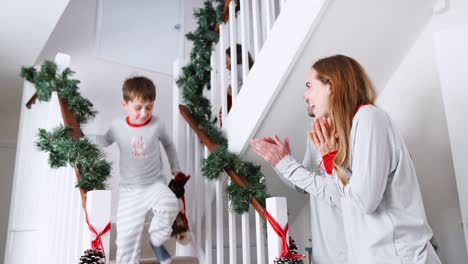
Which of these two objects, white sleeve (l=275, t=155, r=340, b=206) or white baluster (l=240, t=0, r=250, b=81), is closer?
white sleeve (l=275, t=155, r=340, b=206)

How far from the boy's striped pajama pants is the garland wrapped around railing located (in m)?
0.33

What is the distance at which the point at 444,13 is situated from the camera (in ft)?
7.29

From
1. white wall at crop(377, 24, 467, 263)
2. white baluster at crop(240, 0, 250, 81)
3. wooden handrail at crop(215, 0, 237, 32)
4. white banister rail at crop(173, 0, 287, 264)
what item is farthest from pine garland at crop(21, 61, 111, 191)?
white wall at crop(377, 24, 467, 263)

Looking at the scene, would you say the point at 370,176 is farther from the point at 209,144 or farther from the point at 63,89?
the point at 63,89

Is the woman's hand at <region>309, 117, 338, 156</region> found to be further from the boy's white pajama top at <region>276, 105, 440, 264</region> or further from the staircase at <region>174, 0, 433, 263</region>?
the staircase at <region>174, 0, 433, 263</region>

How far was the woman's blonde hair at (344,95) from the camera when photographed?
1423mm

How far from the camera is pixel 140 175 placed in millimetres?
2217

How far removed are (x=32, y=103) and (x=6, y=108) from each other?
5.08ft

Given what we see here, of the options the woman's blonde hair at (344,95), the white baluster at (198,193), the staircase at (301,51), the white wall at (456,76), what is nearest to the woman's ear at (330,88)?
the woman's blonde hair at (344,95)

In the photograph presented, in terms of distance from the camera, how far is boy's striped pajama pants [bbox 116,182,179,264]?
2.05m

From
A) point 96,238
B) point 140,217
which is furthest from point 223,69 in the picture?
point 96,238

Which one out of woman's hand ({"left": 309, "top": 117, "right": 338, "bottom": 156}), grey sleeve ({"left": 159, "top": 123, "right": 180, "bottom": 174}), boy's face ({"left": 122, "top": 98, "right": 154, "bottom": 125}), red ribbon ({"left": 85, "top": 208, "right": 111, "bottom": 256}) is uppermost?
boy's face ({"left": 122, "top": 98, "right": 154, "bottom": 125})

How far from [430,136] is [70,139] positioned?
6.45 feet

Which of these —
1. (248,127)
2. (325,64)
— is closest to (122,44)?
(248,127)
